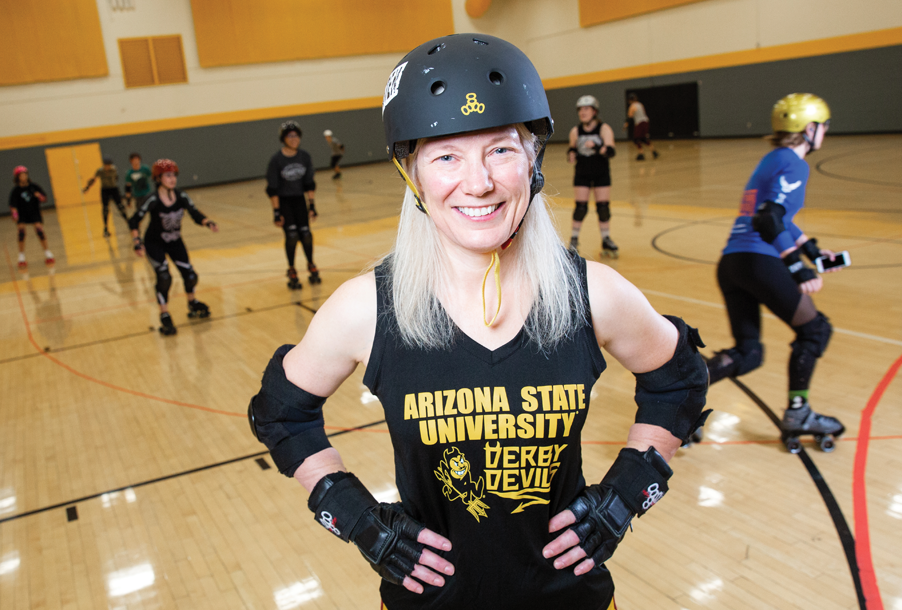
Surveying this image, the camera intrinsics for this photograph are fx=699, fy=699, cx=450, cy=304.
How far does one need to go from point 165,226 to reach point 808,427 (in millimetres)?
4933

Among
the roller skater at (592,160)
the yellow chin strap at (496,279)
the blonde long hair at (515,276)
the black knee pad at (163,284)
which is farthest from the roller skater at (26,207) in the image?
the yellow chin strap at (496,279)

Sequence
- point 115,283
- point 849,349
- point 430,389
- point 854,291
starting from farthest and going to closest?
point 115,283, point 854,291, point 849,349, point 430,389

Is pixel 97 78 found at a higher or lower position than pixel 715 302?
higher

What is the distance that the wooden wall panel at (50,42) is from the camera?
16875 millimetres

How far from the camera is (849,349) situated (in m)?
4.12

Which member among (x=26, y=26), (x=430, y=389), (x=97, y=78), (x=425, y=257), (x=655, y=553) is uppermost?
(x=26, y=26)

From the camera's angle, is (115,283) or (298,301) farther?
(115,283)

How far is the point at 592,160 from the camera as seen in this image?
22.5 feet

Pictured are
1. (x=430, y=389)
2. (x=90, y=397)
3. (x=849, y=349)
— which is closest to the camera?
(x=430, y=389)

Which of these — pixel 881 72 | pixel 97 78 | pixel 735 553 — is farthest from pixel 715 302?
pixel 97 78

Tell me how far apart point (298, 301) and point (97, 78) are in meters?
15.0

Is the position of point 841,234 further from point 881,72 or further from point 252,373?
point 881,72

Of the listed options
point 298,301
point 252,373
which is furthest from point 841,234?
point 252,373

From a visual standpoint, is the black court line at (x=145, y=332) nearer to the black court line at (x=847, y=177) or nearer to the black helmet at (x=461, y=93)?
the black helmet at (x=461, y=93)
